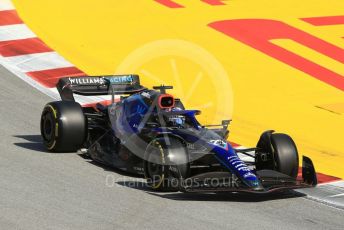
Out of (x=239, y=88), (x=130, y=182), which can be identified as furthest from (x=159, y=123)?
(x=239, y=88)

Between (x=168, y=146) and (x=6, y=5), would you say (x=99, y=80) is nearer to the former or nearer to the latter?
(x=168, y=146)

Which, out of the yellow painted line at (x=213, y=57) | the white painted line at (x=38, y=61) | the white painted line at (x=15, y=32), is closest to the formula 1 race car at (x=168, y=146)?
the yellow painted line at (x=213, y=57)

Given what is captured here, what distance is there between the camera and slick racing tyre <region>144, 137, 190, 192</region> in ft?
38.4

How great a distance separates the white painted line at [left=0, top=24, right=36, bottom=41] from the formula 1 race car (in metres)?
6.29

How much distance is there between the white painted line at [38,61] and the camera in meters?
19.3

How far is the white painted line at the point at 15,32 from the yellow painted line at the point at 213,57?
0.23 m

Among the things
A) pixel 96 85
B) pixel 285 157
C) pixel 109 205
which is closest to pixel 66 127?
pixel 96 85

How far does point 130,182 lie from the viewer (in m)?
12.5

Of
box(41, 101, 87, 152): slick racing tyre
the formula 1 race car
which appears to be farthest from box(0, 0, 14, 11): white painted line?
box(41, 101, 87, 152): slick racing tyre

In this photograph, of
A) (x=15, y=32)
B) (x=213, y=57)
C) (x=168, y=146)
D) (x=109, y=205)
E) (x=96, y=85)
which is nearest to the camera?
(x=109, y=205)

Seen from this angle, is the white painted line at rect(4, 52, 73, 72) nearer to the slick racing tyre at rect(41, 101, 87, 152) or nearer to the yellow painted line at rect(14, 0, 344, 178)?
the yellow painted line at rect(14, 0, 344, 178)

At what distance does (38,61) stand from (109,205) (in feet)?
29.3

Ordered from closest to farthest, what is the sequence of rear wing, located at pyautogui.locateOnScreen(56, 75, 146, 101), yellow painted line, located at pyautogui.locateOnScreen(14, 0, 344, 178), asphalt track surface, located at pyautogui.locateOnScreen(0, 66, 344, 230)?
asphalt track surface, located at pyautogui.locateOnScreen(0, 66, 344, 230) < rear wing, located at pyautogui.locateOnScreen(56, 75, 146, 101) < yellow painted line, located at pyautogui.locateOnScreen(14, 0, 344, 178)

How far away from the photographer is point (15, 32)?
21125 millimetres
